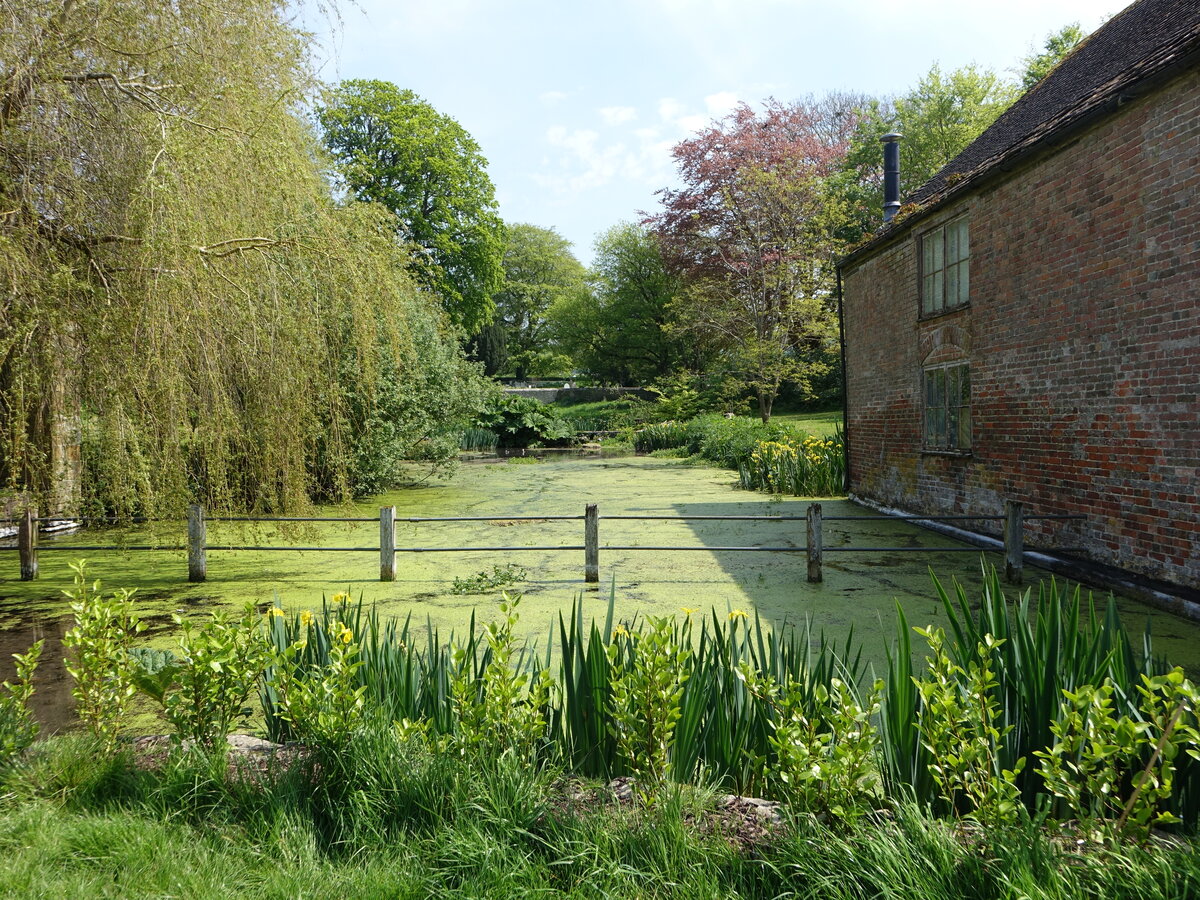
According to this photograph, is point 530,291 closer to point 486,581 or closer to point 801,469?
point 801,469

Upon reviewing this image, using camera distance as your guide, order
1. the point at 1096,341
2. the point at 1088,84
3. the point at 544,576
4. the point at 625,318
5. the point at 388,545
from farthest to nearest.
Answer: the point at 625,318
the point at 1088,84
the point at 544,576
the point at 388,545
the point at 1096,341

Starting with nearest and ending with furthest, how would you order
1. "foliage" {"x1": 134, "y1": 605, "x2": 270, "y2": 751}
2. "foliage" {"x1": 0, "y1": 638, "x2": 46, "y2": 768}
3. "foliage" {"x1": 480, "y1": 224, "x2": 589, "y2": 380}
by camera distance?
"foliage" {"x1": 0, "y1": 638, "x2": 46, "y2": 768}
"foliage" {"x1": 134, "y1": 605, "x2": 270, "y2": 751}
"foliage" {"x1": 480, "y1": 224, "x2": 589, "y2": 380}

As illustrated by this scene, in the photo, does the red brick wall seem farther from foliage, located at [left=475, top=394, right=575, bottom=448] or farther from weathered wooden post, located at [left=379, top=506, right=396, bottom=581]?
foliage, located at [left=475, top=394, right=575, bottom=448]

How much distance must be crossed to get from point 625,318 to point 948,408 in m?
34.7

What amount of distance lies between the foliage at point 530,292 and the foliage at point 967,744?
55732 millimetres

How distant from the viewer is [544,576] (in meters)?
8.84

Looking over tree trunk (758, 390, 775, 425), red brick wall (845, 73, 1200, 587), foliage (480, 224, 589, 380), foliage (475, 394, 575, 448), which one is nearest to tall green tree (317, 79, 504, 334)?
foliage (475, 394, 575, 448)

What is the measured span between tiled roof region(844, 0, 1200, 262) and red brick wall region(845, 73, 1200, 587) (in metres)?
0.21

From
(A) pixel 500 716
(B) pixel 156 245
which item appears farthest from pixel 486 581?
(A) pixel 500 716

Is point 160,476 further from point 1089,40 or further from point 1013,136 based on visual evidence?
point 1089,40

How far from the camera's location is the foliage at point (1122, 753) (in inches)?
95.3

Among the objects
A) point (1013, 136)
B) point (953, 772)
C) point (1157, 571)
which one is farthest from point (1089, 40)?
point (953, 772)

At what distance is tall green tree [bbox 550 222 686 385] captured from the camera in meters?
44.1

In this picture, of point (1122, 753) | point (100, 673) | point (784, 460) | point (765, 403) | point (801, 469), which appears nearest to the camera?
point (1122, 753)
